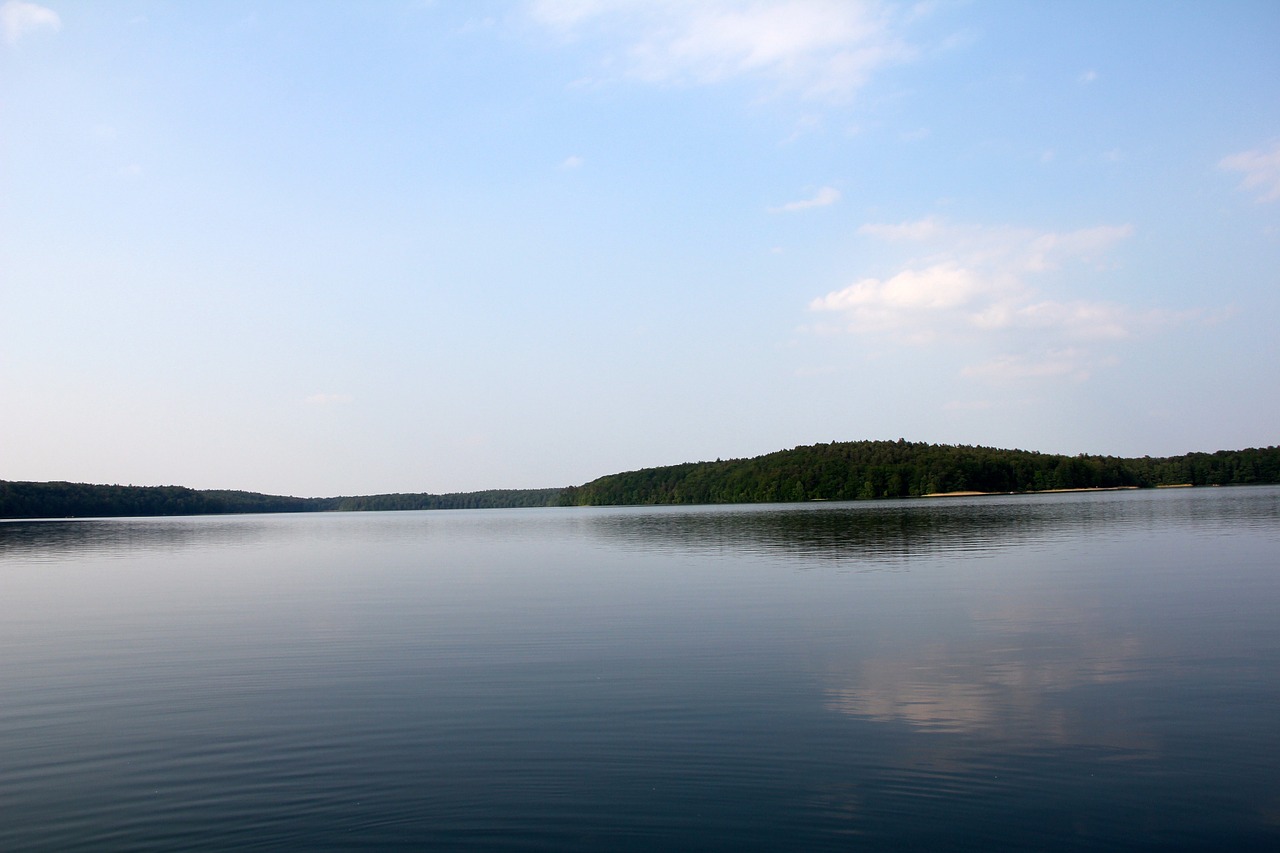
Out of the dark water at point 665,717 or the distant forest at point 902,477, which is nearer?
the dark water at point 665,717

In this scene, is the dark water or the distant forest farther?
the distant forest

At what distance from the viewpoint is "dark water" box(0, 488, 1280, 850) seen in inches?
363

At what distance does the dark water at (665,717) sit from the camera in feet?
30.2

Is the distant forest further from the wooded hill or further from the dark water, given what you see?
the dark water

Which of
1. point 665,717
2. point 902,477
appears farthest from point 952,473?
point 665,717

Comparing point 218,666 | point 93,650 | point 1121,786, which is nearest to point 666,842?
point 1121,786

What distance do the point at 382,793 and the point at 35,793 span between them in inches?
169

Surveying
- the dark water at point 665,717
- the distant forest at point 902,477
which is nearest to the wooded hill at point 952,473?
the distant forest at point 902,477

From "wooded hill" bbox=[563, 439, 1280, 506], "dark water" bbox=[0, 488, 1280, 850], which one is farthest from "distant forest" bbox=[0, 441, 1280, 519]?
"dark water" bbox=[0, 488, 1280, 850]

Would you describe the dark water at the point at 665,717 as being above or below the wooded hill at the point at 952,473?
below

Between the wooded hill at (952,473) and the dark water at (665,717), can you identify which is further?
the wooded hill at (952,473)

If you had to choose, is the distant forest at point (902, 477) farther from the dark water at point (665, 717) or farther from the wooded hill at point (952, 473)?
the dark water at point (665, 717)

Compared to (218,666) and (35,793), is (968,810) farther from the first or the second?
(218,666)

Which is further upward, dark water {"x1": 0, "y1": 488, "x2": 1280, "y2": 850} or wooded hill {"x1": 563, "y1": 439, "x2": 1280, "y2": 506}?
wooded hill {"x1": 563, "y1": 439, "x2": 1280, "y2": 506}
